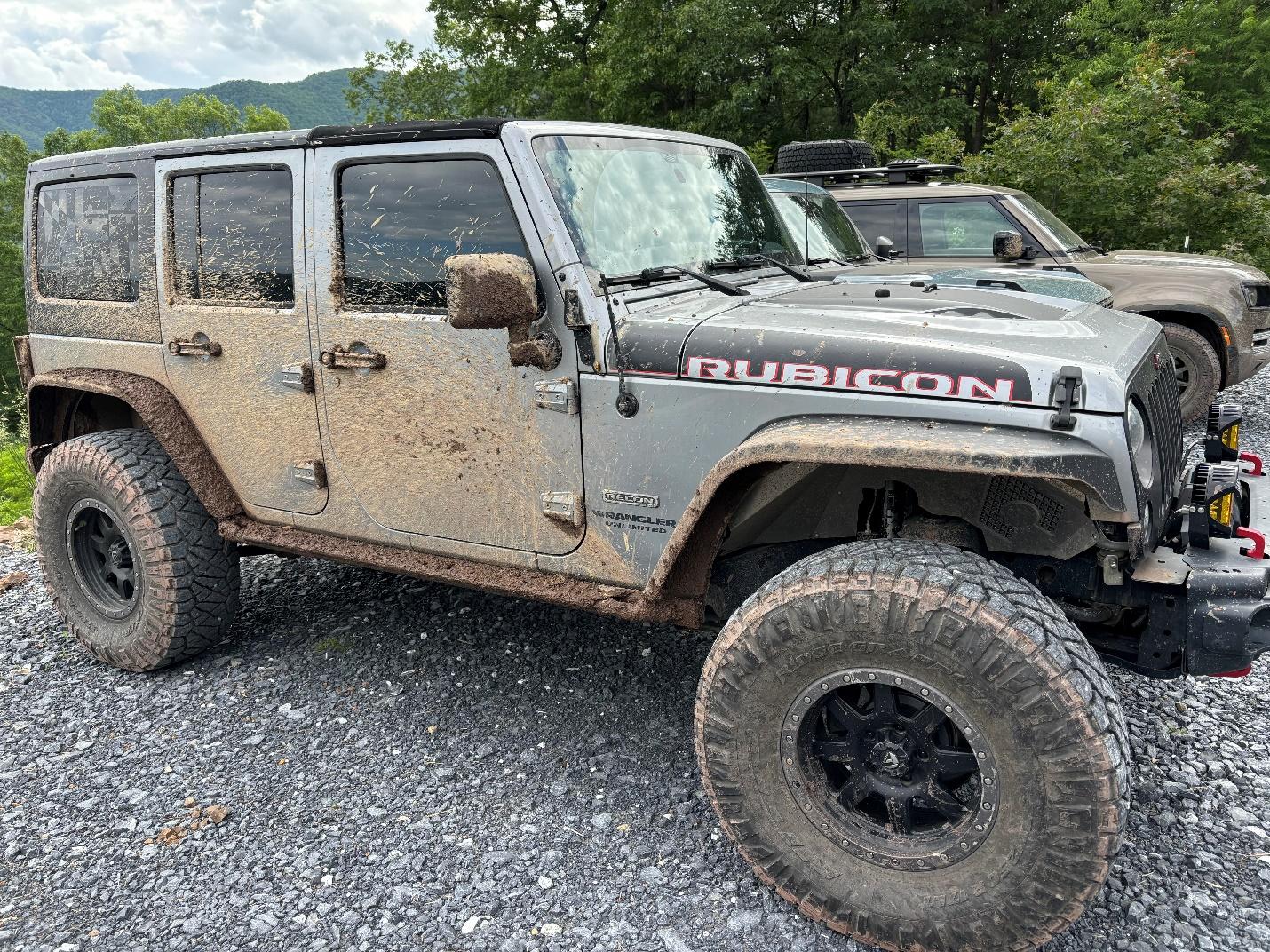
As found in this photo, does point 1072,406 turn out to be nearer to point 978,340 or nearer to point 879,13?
point 978,340

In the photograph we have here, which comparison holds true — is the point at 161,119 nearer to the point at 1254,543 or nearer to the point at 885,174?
the point at 885,174

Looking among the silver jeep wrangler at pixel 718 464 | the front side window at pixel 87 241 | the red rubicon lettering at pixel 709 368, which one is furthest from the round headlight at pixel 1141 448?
the front side window at pixel 87 241

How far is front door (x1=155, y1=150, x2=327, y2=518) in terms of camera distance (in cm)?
339

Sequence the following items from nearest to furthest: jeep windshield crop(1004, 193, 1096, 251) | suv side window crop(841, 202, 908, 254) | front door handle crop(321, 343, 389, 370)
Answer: front door handle crop(321, 343, 389, 370) < jeep windshield crop(1004, 193, 1096, 251) < suv side window crop(841, 202, 908, 254)

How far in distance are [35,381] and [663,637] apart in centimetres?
296

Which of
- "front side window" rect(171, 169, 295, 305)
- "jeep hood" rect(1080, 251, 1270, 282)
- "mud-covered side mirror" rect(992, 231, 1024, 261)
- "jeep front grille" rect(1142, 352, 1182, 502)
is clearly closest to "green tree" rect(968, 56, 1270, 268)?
"jeep hood" rect(1080, 251, 1270, 282)

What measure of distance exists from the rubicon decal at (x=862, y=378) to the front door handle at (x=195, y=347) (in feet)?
6.57

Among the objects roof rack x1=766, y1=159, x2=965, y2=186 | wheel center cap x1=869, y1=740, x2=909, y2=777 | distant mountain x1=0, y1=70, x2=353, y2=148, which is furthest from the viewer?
distant mountain x1=0, y1=70, x2=353, y2=148

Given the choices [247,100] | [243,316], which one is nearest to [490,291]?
[243,316]

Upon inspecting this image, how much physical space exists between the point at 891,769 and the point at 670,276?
1.60 meters

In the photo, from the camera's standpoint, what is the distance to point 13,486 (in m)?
8.75

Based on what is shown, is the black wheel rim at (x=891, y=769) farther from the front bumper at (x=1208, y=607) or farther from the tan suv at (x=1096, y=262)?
the tan suv at (x=1096, y=262)

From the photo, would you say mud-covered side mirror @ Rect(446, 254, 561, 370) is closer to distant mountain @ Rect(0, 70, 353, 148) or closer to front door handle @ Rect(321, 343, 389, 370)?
front door handle @ Rect(321, 343, 389, 370)

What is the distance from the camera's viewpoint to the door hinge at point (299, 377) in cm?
336
